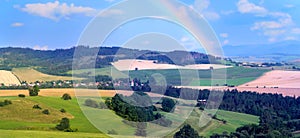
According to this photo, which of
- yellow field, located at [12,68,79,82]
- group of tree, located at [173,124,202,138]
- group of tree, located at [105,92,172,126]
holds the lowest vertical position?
group of tree, located at [173,124,202,138]

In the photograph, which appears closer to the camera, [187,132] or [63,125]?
[187,132]

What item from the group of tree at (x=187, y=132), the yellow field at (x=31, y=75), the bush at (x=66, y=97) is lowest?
the group of tree at (x=187, y=132)

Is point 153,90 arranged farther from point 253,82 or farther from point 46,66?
point 46,66

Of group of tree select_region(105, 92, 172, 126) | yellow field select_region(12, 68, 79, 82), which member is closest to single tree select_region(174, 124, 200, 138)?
group of tree select_region(105, 92, 172, 126)

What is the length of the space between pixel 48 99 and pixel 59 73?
50441mm

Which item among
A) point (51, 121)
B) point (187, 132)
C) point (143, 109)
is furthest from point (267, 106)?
point (143, 109)

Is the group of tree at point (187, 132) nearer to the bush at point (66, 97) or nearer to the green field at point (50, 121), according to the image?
the green field at point (50, 121)

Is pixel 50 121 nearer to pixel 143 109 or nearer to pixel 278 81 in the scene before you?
pixel 143 109

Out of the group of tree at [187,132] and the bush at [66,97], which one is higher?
the bush at [66,97]

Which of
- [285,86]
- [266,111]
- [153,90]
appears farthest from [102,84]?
[285,86]

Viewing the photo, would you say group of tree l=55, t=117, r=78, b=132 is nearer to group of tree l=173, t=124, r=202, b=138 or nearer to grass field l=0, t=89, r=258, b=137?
grass field l=0, t=89, r=258, b=137

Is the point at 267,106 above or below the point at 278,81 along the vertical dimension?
below

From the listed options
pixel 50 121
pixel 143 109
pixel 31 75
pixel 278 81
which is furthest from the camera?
pixel 31 75

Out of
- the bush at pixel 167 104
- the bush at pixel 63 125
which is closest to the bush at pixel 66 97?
the bush at pixel 63 125
